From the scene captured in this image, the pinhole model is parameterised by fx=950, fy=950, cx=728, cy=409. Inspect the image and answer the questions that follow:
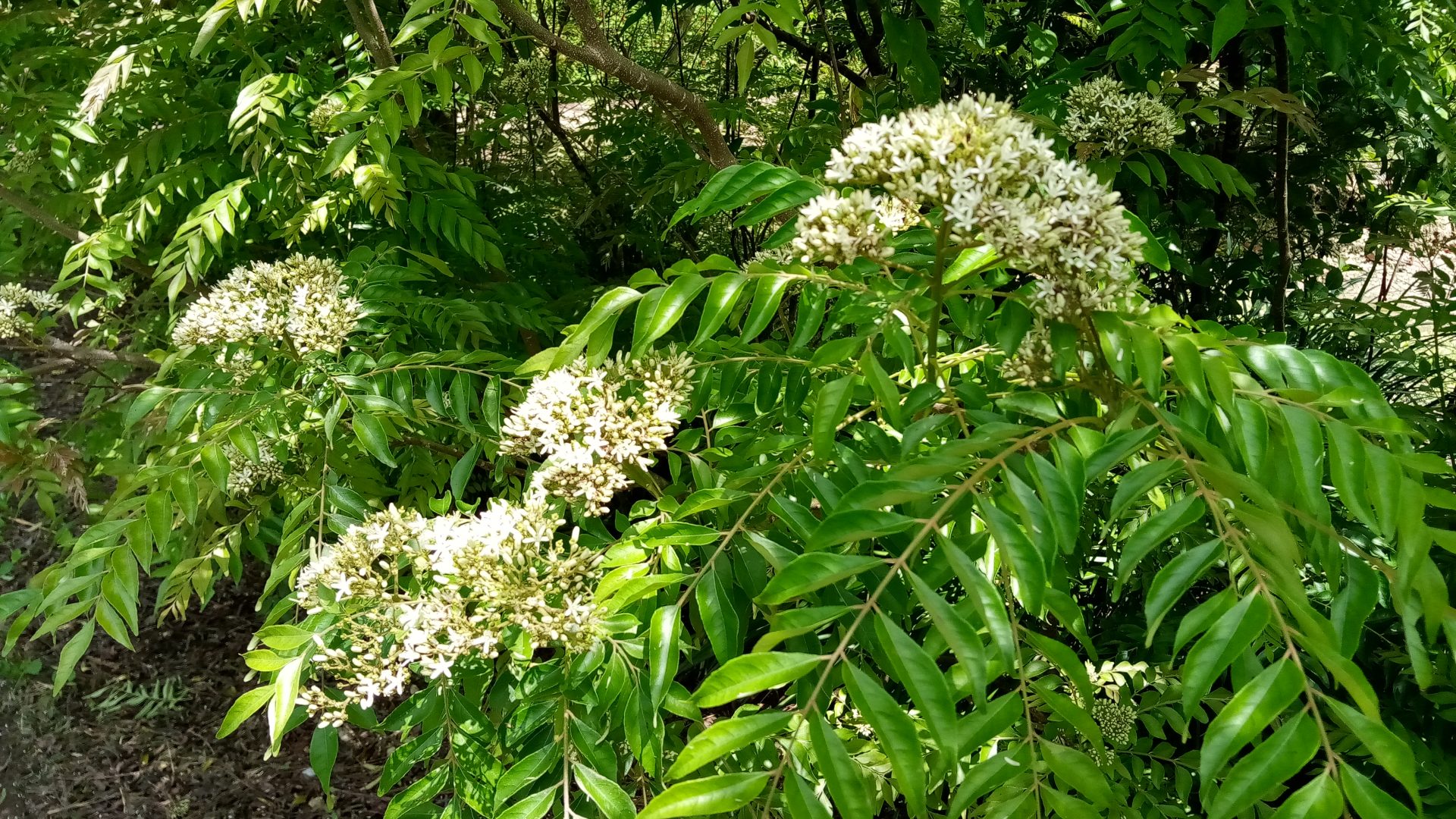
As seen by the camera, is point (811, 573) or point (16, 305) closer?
point (811, 573)

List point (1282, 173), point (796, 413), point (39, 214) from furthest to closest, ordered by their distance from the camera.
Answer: point (39, 214) → point (1282, 173) → point (796, 413)

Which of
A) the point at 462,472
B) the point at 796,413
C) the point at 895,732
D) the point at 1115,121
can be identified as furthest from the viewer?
the point at 1115,121

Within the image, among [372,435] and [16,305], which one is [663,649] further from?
[16,305]

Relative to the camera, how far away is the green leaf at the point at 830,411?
1052mm

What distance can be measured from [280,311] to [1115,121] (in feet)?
5.83

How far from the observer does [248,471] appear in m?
2.36

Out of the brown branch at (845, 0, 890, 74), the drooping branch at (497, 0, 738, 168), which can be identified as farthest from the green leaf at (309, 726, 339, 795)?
the brown branch at (845, 0, 890, 74)

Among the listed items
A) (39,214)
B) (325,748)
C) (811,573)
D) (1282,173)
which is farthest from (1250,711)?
(39,214)

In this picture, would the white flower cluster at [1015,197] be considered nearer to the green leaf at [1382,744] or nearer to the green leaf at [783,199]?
→ the green leaf at [783,199]

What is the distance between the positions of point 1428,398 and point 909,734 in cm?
392

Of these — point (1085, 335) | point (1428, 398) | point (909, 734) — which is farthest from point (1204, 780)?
point (1428, 398)

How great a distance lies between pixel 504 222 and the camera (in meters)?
3.32

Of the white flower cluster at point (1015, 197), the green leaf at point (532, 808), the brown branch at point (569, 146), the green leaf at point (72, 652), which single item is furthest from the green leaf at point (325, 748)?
the brown branch at point (569, 146)

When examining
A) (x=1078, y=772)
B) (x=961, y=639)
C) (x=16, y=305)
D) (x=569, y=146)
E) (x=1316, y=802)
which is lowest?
(x=16, y=305)
